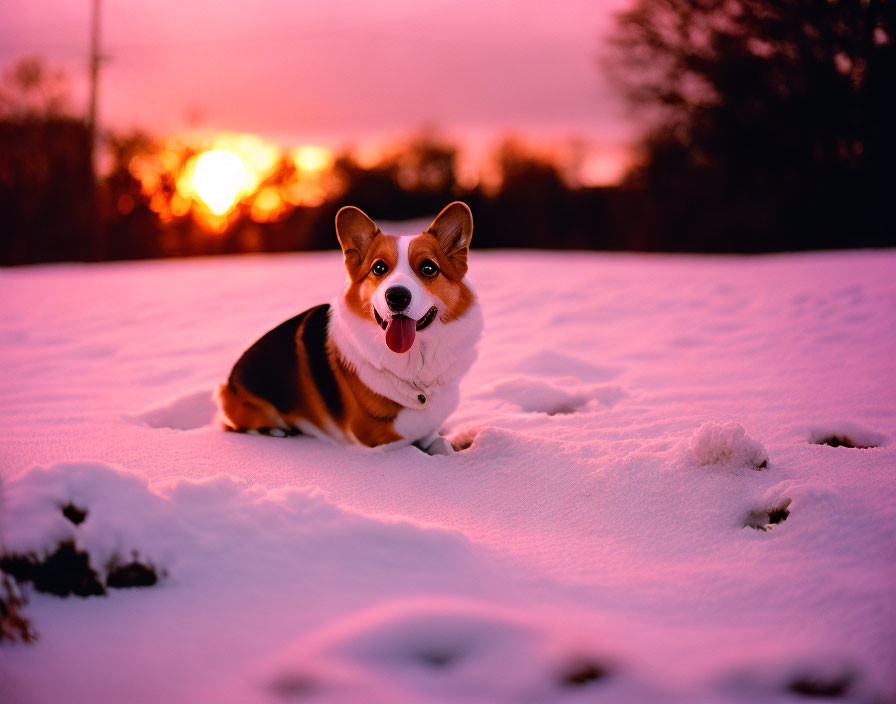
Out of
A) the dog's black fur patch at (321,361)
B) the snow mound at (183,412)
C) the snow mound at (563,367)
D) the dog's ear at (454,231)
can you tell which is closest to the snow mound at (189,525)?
the dog's black fur patch at (321,361)

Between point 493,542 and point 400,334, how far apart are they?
3.67 ft

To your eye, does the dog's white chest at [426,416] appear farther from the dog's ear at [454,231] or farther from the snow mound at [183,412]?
the snow mound at [183,412]

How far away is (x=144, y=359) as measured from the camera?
5.63 metres

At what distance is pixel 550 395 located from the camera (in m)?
4.21

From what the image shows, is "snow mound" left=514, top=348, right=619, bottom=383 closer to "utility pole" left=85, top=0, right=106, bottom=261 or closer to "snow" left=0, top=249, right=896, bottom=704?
"snow" left=0, top=249, right=896, bottom=704

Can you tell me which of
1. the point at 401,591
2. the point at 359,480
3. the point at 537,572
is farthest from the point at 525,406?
the point at 401,591

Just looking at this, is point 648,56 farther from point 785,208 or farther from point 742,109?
point 785,208

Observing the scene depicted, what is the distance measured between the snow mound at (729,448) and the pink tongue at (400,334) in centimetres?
127

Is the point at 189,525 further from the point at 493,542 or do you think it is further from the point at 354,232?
the point at 354,232

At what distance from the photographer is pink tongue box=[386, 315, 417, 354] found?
3100mm

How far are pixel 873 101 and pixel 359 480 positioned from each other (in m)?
15.9

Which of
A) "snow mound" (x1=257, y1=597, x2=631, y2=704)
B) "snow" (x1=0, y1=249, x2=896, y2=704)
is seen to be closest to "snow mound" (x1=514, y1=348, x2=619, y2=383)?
"snow" (x1=0, y1=249, x2=896, y2=704)

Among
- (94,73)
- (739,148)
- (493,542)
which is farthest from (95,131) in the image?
(493,542)

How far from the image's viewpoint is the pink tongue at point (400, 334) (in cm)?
310
